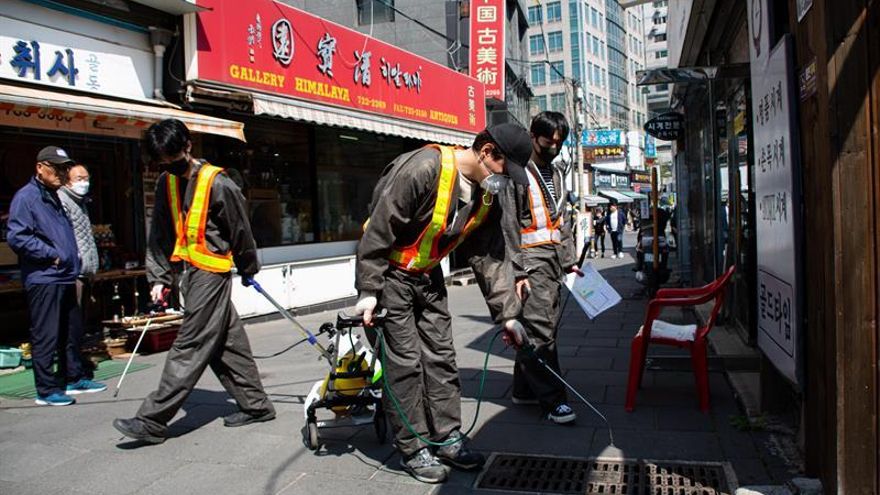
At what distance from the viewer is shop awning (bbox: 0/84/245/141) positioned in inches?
239

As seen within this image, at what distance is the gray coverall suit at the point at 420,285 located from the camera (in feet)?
11.0

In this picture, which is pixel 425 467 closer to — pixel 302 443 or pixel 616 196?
pixel 302 443

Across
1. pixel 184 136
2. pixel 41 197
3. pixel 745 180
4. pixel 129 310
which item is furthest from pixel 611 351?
pixel 129 310

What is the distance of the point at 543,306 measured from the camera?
436 cm

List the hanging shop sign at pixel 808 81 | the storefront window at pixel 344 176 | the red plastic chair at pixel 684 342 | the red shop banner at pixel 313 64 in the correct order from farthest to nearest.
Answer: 1. the storefront window at pixel 344 176
2. the red shop banner at pixel 313 64
3. the red plastic chair at pixel 684 342
4. the hanging shop sign at pixel 808 81

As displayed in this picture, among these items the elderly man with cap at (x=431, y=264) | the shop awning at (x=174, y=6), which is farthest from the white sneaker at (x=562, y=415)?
the shop awning at (x=174, y=6)

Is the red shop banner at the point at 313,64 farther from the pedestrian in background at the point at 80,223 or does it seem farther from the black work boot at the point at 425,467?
the black work boot at the point at 425,467

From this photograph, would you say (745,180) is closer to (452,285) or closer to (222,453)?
(222,453)

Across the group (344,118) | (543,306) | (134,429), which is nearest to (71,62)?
(344,118)

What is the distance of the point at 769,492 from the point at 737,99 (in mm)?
4408

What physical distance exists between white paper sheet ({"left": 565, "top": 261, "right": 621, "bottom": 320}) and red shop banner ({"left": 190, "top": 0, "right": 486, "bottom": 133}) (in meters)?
5.65

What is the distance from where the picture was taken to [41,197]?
5.37 metres

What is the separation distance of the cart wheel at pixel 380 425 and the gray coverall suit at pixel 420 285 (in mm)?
432

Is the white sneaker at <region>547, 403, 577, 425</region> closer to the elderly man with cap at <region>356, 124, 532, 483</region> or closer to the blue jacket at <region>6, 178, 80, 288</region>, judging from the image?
the elderly man with cap at <region>356, 124, 532, 483</region>
